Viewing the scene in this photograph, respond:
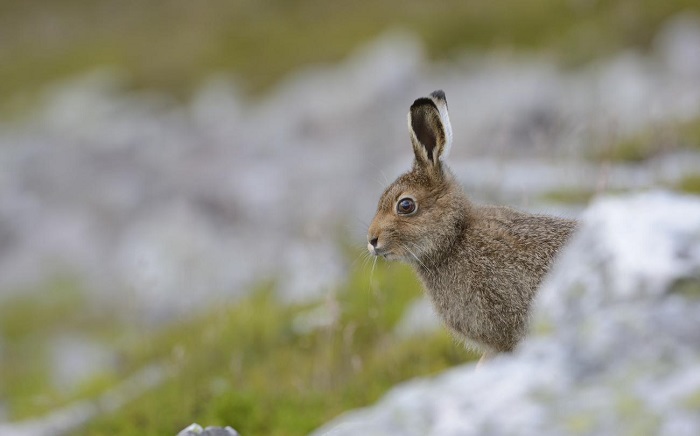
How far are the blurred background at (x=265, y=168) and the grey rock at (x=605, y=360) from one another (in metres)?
4.99

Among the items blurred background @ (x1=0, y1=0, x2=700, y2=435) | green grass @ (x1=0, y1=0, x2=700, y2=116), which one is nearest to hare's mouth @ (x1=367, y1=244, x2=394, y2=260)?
blurred background @ (x1=0, y1=0, x2=700, y2=435)

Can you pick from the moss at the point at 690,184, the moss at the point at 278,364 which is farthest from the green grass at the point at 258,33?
the moss at the point at 278,364

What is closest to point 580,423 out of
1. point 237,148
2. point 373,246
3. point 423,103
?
point 423,103

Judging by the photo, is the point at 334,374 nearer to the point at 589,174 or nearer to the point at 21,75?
the point at 589,174

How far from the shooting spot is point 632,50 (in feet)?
133

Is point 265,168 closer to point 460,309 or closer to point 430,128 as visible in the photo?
point 430,128

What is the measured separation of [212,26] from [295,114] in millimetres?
18714

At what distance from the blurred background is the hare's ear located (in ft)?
8.10

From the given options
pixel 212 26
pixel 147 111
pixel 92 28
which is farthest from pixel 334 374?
pixel 92 28

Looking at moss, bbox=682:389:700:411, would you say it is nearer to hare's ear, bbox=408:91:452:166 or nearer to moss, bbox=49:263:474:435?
hare's ear, bbox=408:91:452:166

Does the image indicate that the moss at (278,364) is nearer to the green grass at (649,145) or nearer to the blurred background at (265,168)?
the blurred background at (265,168)

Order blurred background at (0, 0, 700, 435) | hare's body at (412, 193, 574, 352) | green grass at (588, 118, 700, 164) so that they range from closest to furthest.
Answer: hare's body at (412, 193, 574, 352) < blurred background at (0, 0, 700, 435) < green grass at (588, 118, 700, 164)

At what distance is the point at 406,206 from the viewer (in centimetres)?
826

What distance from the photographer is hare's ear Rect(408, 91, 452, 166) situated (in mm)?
7742
